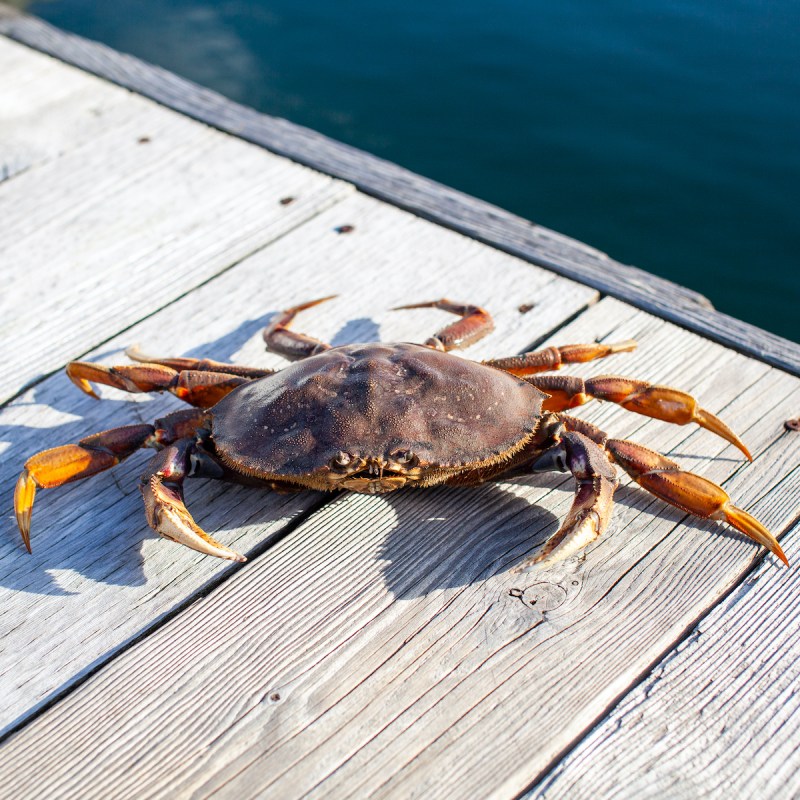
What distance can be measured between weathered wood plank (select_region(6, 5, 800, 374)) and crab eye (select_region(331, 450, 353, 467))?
1.88 meters

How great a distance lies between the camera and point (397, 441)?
2.73 m

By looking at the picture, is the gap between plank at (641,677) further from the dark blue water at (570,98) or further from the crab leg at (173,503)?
the dark blue water at (570,98)

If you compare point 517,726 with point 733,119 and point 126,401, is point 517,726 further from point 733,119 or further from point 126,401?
point 733,119

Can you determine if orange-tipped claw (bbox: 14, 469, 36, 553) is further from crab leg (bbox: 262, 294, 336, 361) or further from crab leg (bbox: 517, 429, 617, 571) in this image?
crab leg (bbox: 517, 429, 617, 571)

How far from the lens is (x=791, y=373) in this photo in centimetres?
365

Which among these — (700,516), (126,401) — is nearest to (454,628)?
(700,516)

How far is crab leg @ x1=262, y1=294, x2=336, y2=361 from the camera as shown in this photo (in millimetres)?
3500

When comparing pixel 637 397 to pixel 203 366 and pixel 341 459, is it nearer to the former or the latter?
pixel 341 459

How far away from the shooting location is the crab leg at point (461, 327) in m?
3.50

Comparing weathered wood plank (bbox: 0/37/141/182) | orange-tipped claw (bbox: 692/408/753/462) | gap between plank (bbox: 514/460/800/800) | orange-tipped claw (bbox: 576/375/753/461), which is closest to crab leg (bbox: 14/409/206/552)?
orange-tipped claw (bbox: 576/375/753/461)

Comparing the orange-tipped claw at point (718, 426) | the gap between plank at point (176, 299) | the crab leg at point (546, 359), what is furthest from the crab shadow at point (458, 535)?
the gap between plank at point (176, 299)

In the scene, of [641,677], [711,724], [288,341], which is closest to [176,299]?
[288,341]

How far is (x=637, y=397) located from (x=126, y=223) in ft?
9.37

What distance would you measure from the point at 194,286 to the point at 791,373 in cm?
266
